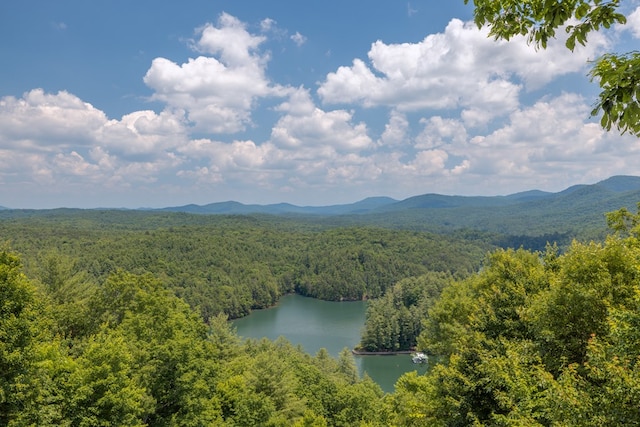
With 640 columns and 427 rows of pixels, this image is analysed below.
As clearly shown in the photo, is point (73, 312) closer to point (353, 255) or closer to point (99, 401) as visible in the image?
point (99, 401)

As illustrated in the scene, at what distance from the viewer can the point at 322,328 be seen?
68625 mm

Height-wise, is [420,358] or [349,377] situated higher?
[349,377]

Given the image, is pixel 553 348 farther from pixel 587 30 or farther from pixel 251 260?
pixel 251 260

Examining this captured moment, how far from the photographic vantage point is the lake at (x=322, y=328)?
4834cm

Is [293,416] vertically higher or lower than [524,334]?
lower

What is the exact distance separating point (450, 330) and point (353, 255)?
339 ft

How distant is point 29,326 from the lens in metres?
10.4

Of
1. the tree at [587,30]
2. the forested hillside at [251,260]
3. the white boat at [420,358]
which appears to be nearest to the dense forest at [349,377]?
the tree at [587,30]

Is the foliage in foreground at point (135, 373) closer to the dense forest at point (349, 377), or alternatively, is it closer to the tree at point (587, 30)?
the dense forest at point (349, 377)

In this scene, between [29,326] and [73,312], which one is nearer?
[29,326]

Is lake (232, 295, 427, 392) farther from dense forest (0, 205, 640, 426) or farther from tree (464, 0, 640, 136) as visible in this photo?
tree (464, 0, 640, 136)

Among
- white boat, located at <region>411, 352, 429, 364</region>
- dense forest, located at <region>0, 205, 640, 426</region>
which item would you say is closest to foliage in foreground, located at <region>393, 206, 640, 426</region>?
dense forest, located at <region>0, 205, 640, 426</region>

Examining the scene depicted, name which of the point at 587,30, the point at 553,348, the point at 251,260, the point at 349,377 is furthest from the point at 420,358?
the point at 251,260

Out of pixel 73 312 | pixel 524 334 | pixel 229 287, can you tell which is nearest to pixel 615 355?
pixel 524 334
